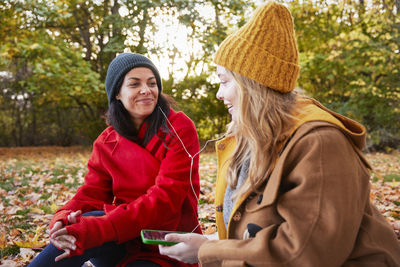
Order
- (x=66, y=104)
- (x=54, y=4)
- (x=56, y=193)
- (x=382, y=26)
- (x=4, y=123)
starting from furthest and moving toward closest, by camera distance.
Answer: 1. (x=4, y=123)
2. (x=66, y=104)
3. (x=382, y=26)
4. (x=54, y=4)
5. (x=56, y=193)

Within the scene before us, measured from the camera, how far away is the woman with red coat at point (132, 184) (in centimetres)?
194

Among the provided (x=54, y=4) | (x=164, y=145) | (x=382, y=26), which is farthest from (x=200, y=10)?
(x=164, y=145)

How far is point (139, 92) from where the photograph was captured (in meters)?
2.37

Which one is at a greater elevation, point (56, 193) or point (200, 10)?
point (200, 10)

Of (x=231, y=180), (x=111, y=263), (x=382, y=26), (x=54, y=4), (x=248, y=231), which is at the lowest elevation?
(x=111, y=263)

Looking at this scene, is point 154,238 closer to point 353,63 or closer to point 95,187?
point 95,187

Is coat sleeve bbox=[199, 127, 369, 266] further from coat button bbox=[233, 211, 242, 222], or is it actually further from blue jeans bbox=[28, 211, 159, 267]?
blue jeans bbox=[28, 211, 159, 267]

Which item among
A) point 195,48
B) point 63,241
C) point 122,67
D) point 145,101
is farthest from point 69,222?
point 195,48

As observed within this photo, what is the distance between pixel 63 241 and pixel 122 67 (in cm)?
115

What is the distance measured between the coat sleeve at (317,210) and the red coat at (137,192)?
2.74 feet

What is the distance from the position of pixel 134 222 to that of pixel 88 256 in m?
0.32

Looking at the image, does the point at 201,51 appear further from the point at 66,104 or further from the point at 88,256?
the point at 88,256

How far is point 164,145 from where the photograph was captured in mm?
2217

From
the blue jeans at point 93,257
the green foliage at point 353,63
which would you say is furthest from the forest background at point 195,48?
the blue jeans at point 93,257
